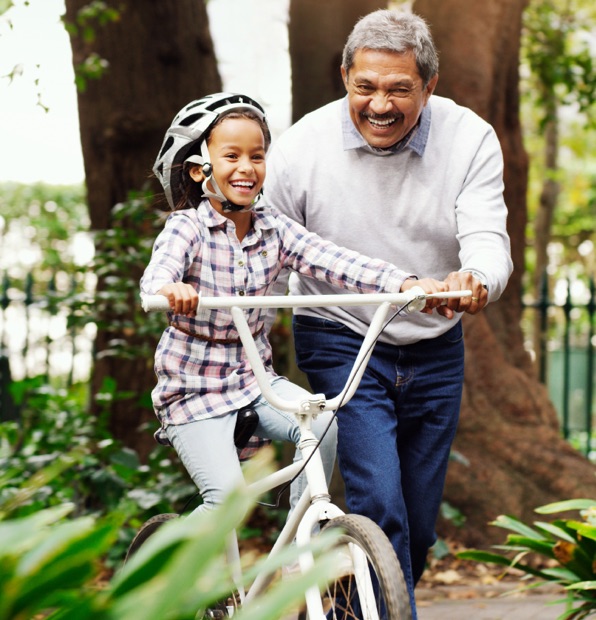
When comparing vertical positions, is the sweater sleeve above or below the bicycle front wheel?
above

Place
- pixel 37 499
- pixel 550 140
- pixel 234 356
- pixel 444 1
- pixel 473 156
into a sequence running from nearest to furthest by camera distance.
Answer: pixel 234 356 < pixel 473 156 < pixel 37 499 < pixel 444 1 < pixel 550 140

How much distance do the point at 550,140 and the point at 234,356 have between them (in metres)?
13.4

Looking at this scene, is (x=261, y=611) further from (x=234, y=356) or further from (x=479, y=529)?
(x=479, y=529)

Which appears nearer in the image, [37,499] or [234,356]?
[234,356]

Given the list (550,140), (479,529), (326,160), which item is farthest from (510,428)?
(550,140)

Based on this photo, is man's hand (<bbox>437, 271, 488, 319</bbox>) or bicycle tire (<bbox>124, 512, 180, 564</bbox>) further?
bicycle tire (<bbox>124, 512, 180, 564</bbox>)

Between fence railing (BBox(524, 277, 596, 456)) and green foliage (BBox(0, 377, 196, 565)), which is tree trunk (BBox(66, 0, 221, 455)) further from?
fence railing (BBox(524, 277, 596, 456))

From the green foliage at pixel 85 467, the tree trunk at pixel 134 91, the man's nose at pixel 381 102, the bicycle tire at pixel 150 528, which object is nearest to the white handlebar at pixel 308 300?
the man's nose at pixel 381 102

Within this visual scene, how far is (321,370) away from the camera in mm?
3414

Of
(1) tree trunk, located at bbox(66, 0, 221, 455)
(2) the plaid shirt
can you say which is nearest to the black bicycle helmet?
(2) the plaid shirt

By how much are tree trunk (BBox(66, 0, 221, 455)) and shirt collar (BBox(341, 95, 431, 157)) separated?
3570mm

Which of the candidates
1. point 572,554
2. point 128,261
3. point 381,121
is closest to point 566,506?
point 572,554

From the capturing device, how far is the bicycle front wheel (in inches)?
92.4

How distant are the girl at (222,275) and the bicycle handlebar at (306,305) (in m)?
0.20
